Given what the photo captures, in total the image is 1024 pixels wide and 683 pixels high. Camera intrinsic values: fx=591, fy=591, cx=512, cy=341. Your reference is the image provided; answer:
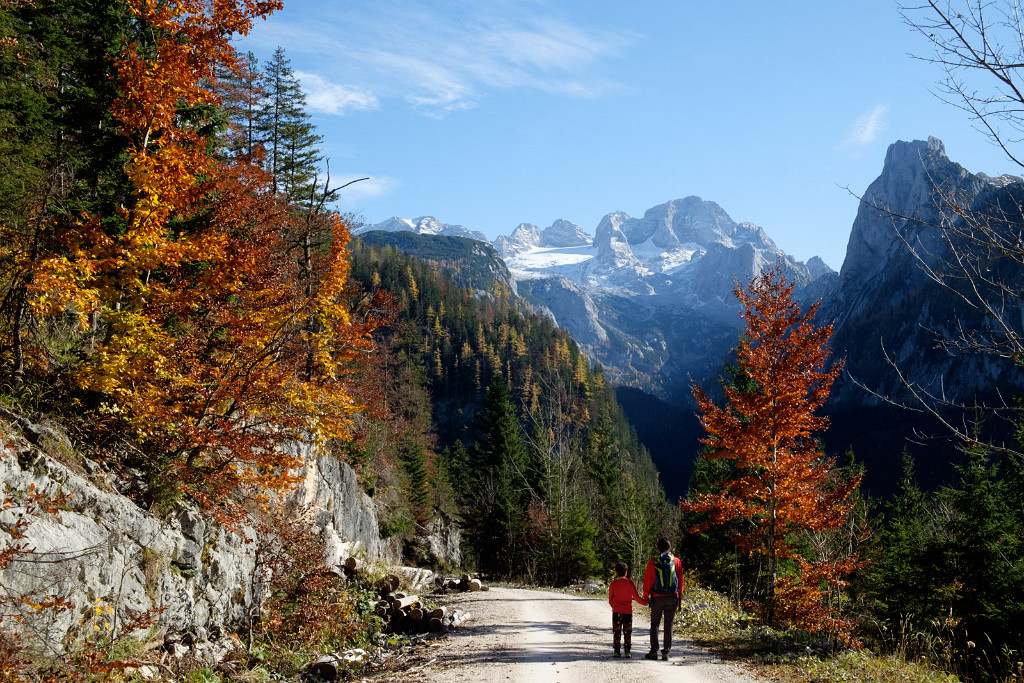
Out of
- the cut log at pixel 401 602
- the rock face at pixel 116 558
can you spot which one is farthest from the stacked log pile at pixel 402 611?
the rock face at pixel 116 558

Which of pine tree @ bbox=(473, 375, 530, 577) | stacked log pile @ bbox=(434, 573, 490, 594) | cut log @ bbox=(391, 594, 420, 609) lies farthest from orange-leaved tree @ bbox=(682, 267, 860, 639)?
pine tree @ bbox=(473, 375, 530, 577)

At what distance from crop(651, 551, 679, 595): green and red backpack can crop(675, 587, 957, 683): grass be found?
1651 mm

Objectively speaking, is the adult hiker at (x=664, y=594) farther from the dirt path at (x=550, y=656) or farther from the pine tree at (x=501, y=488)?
the pine tree at (x=501, y=488)

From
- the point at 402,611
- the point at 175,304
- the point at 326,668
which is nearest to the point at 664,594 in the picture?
the point at 326,668

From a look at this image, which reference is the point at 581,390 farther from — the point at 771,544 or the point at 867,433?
the point at 771,544

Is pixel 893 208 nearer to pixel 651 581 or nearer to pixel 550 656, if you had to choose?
pixel 651 581

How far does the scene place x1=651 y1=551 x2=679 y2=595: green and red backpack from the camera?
9125mm

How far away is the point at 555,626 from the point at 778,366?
836 centimetres

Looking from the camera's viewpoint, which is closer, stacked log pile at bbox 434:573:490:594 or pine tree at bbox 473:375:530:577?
stacked log pile at bbox 434:573:490:594

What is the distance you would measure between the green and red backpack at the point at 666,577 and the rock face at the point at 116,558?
680cm

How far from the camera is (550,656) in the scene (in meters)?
9.41

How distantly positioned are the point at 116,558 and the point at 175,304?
13.8 ft

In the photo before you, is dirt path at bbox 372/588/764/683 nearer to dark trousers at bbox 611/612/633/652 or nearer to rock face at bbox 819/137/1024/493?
dark trousers at bbox 611/612/633/652

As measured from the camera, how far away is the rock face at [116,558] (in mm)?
6793
